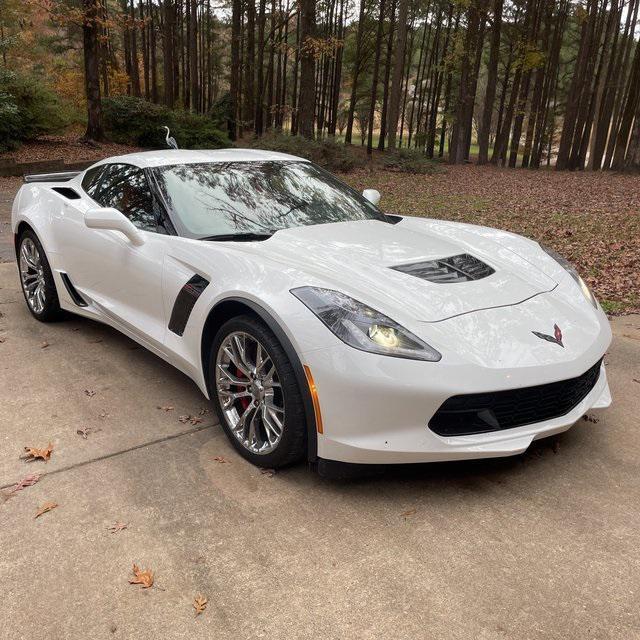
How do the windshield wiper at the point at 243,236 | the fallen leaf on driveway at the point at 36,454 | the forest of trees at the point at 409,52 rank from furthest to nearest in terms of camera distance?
the forest of trees at the point at 409,52 < the windshield wiper at the point at 243,236 < the fallen leaf on driveway at the point at 36,454

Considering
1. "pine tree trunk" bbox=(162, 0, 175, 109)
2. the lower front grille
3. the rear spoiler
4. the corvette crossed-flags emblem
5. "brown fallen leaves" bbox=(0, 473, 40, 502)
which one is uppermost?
"pine tree trunk" bbox=(162, 0, 175, 109)

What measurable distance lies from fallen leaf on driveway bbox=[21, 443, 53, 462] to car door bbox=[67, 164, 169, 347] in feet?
2.66

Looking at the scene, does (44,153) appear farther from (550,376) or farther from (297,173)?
(550,376)

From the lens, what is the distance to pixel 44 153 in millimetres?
16719

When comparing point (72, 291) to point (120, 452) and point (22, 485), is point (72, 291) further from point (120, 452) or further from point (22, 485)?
point (22, 485)

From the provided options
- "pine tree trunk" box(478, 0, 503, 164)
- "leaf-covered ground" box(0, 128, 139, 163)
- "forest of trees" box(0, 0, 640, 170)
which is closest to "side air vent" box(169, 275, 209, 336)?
"forest of trees" box(0, 0, 640, 170)

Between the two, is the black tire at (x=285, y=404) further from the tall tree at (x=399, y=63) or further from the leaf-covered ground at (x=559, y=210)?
the tall tree at (x=399, y=63)

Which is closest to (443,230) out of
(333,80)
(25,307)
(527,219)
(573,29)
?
(25,307)

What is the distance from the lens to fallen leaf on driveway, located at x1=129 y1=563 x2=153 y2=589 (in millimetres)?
2047

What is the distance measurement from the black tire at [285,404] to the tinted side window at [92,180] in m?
2.11

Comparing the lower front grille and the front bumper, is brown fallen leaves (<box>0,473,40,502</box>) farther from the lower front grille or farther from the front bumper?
the lower front grille

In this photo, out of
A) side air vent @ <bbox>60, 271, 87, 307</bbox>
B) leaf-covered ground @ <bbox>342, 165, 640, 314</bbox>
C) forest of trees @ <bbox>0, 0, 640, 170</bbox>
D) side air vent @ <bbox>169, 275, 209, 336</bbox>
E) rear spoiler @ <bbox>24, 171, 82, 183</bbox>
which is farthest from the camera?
forest of trees @ <bbox>0, 0, 640, 170</bbox>

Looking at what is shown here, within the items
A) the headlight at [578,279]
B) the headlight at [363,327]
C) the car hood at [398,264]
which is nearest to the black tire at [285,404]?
the headlight at [363,327]

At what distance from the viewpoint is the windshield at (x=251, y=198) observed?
3.33m
